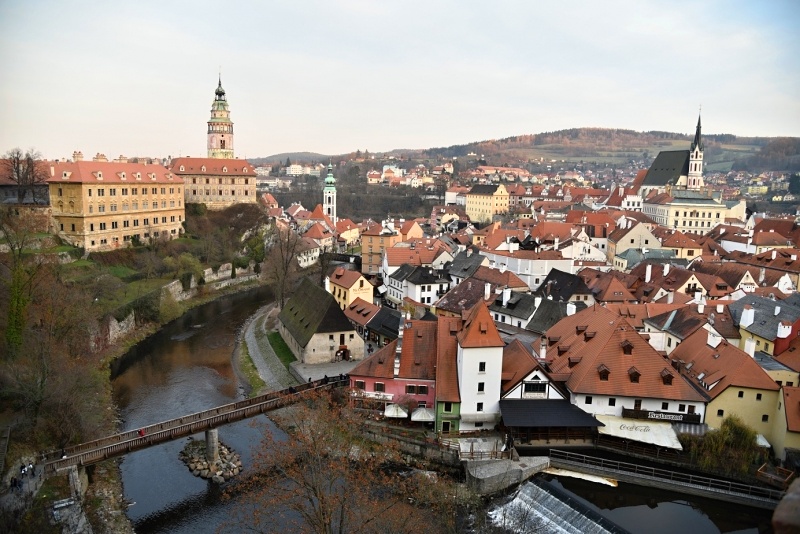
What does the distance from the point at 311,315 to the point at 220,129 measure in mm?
64274

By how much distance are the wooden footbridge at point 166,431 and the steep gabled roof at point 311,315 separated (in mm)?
5869

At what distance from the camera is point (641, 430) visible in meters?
24.0

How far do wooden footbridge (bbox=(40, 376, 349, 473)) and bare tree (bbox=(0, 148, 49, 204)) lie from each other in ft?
127

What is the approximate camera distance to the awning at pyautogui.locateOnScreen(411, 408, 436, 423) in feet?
82.4

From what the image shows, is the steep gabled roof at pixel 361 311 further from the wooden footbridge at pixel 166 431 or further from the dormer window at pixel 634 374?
the dormer window at pixel 634 374

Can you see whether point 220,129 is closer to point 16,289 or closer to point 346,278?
point 346,278

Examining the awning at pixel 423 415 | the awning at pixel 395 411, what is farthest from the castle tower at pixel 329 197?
the awning at pixel 423 415

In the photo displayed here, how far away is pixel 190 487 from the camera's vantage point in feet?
72.7

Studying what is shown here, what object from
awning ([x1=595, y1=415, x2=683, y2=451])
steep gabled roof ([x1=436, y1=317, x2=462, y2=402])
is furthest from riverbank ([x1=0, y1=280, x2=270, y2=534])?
awning ([x1=595, y1=415, x2=683, y2=451])

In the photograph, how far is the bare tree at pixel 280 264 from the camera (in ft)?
161

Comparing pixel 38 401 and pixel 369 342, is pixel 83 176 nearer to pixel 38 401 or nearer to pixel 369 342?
pixel 369 342

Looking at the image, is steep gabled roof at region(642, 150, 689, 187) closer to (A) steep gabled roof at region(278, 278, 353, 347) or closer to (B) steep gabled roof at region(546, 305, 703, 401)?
(A) steep gabled roof at region(278, 278, 353, 347)

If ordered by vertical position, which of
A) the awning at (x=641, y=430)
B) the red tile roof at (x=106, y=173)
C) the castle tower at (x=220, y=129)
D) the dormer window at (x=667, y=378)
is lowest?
the awning at (x=641, y=430)

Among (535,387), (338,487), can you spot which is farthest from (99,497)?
(535,387)
